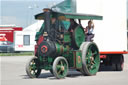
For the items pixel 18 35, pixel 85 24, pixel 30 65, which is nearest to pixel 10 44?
pixel 18 35

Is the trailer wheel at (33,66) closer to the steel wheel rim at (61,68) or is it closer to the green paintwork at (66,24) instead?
the steel wheel rim at (61,68)

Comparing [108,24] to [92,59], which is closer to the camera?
[92,59]

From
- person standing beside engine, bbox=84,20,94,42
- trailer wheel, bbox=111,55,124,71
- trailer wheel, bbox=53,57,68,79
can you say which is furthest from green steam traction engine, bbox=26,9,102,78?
trailer wheel, bbox=111,55,124,71

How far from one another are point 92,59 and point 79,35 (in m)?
0.99

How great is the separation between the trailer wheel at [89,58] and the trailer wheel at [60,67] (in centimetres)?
79

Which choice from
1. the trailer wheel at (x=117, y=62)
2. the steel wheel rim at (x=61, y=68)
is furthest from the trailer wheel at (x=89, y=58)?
the trailer wheel at (x=117, y=62)

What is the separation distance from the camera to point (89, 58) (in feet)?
47.5

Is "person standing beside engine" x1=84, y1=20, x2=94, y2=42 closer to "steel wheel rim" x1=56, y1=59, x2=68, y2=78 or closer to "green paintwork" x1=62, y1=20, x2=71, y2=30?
"green paintwork" x1=62, y1=20, x2=71, y2=30

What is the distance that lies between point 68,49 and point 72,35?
0.57 meters

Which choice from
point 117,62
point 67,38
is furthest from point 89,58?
point 117,62

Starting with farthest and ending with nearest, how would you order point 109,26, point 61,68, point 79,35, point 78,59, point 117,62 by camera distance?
1. point 117,62
2. point 109,26
3. point 79,35
4. point 78,59
5. point 61,68

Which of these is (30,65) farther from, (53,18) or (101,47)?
(101,47)

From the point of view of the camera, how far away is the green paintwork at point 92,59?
47.4 feet

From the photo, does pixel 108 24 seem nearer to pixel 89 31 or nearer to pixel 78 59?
pixel 89 31
